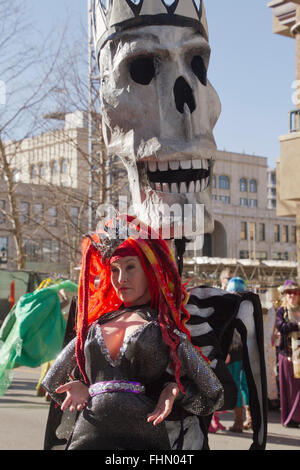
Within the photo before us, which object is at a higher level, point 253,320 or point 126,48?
point 126,48

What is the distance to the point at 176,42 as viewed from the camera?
118 inches

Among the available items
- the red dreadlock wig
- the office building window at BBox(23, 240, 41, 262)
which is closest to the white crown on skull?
the red dreadlock wig

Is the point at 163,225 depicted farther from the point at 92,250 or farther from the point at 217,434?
the point at 217,434

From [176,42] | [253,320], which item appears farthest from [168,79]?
[253,320]

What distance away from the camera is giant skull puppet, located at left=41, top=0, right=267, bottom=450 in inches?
117

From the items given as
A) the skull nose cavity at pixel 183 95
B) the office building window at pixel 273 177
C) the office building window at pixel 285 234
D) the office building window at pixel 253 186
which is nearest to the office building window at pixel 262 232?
the office building window at pixel 285 234

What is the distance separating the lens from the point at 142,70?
9.93 ft

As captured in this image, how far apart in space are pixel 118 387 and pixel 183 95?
52.6 inches

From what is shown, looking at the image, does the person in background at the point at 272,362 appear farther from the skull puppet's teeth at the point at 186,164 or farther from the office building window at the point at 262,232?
the office building window at the point at 262,232

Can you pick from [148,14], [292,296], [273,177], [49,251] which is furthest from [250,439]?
[273,177]

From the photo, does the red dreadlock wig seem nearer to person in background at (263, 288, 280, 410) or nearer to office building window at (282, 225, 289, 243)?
person in background at (263, 288, 280, 410)

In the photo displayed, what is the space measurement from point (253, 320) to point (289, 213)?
40.1 feet

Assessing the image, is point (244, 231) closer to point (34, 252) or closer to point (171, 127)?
point (34, 252)

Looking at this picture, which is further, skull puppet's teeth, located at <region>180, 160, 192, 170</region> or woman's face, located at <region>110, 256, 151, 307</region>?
skull puppet's teeth, located at <region>180, 160, 192, 170</region>
